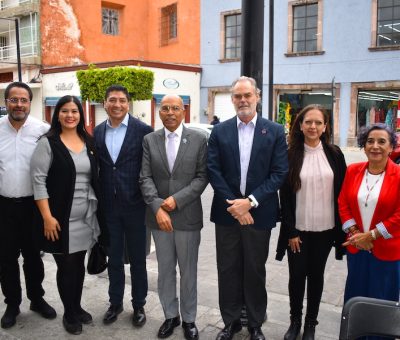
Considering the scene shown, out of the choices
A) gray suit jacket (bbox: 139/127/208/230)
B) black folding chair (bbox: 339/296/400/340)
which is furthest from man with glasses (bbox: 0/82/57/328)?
black folding chair (bbox: 339/296/400/340)

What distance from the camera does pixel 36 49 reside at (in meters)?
26.8

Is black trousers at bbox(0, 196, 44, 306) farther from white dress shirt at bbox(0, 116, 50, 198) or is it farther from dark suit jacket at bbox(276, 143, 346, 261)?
dark suit jacket at bbox(276, 143, 346, 261)

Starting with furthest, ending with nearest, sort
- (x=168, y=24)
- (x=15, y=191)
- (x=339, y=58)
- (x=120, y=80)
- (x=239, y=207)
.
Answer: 1. (x=168, y=24)
2. (x=339, y=58)
3. (x=120, y=80)
4. (x=15, y=191)
5. (x=239, y=207)

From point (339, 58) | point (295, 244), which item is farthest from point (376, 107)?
point (295, 244)

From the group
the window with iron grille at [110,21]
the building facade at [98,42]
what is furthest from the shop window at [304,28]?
the window with iron grille at [110,21]

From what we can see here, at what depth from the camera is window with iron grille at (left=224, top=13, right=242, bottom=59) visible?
24.4 meters

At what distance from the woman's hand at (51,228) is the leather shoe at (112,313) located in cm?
86

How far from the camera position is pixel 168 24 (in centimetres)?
2894

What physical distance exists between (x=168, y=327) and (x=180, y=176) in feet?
4.06

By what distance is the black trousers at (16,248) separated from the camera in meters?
3.68

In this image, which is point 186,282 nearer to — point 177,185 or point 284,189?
point 177,185

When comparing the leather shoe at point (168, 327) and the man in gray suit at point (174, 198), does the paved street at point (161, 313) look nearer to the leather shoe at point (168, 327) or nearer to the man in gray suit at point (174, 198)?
the leather shoe at point (168, 327)

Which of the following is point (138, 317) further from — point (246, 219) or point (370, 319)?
point (370, 319)

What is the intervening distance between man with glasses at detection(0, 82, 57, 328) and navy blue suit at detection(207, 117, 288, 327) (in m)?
1.52
